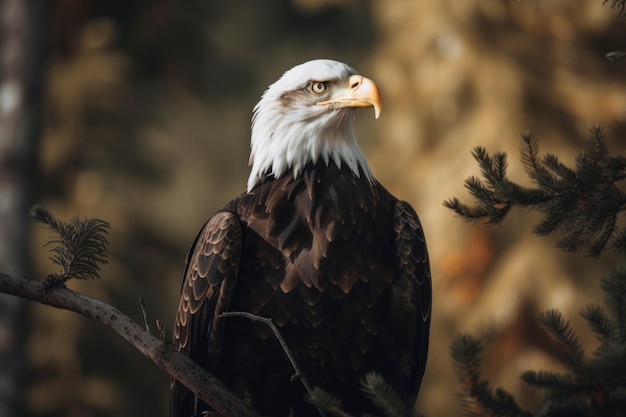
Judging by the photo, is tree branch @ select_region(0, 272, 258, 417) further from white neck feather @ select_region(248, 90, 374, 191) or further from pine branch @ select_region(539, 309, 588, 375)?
white neck feather @ select_region(248, 90, 374, 191)

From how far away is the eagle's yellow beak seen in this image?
3.61 metres

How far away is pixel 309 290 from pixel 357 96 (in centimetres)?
83

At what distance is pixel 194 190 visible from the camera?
57.8 feet

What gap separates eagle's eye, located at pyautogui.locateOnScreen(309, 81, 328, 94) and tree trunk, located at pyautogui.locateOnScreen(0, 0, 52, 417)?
15.7 ft

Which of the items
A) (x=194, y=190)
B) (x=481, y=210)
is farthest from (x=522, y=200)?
(x=194, y=190)

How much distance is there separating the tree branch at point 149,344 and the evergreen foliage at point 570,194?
2.83ft

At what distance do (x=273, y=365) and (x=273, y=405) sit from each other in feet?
0.56

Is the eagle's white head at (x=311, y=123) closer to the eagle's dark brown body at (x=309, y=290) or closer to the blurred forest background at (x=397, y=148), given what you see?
the eagle's dark brown body at (x=309, y=290)

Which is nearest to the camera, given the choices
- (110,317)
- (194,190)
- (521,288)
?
(110,317)

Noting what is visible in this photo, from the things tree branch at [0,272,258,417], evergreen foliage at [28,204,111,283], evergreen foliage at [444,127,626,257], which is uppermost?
evergreen foliage at [444,127,626,257]

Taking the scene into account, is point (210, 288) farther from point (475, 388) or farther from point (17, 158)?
point (17, 158)

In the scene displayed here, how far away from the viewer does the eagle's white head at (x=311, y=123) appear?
3.77m

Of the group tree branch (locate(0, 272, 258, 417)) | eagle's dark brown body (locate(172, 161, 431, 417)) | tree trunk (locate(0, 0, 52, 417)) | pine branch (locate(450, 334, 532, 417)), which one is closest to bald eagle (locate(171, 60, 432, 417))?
eagle's dark brown body (locate(172, 161, 431, 417))

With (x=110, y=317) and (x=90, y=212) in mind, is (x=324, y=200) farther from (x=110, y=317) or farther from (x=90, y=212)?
(x=90, y=212)
